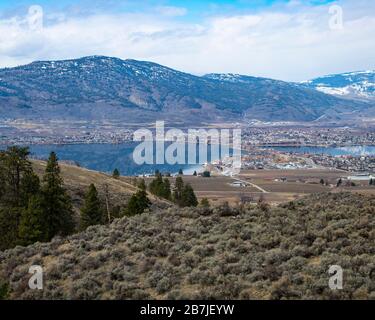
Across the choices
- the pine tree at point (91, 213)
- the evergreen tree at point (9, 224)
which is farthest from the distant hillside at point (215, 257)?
the pine tree at point (91, 213)

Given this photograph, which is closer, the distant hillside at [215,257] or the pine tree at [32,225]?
the distant hillside at [215,257]

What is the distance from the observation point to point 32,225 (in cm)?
3125

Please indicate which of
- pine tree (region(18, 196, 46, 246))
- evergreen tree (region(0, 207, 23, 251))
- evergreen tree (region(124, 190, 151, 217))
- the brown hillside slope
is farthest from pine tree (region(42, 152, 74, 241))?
the brown hillside slope

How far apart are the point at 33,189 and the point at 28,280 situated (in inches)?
809

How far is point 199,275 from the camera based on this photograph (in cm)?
1449

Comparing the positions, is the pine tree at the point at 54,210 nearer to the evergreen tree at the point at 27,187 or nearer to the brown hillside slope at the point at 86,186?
the evergreen tree at the point at 27,187

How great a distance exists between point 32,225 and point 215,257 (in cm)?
1843

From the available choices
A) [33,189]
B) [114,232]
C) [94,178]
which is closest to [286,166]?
[94,178]

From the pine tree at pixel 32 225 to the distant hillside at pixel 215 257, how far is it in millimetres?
9092

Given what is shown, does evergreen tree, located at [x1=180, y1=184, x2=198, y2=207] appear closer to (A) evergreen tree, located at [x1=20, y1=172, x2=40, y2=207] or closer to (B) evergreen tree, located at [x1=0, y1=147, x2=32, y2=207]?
(B) evergreen tree, located at [x1=0, y1=147, x2=32, y2=207]

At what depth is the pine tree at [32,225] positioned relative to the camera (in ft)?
100

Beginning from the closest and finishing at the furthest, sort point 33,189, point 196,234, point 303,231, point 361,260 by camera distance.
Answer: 1. point 361,260
2. point 303,231
3. point 196,234
4. point 33,189
